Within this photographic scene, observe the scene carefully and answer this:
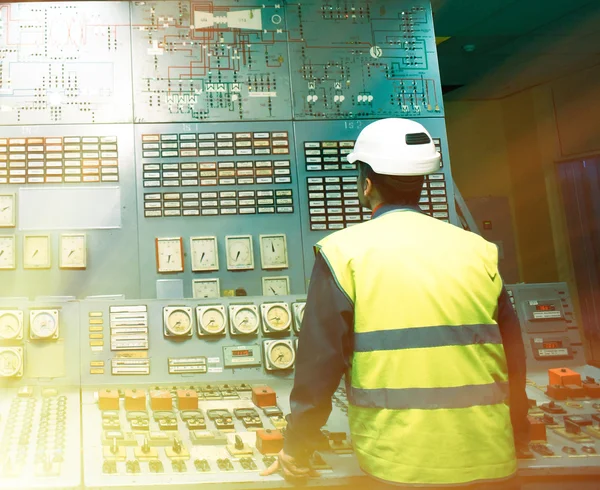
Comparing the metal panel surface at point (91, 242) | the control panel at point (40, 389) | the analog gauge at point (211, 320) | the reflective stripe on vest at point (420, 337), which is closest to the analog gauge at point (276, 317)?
the analog gauge at point (211, 320)

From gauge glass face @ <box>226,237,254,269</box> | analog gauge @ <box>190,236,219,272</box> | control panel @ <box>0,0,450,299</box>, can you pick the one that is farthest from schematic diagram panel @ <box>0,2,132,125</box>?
gauge glass face @ <box>226,237,254,269</box>

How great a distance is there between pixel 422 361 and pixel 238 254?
1.94 metres

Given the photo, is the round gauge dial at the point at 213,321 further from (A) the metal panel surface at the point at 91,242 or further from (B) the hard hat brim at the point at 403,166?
(B) the hard hat brim at the point at 403,166

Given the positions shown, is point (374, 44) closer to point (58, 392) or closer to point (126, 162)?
point (126, 162)

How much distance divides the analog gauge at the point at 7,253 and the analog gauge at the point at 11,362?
0.83m

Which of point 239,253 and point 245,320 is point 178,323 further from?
point 239,253

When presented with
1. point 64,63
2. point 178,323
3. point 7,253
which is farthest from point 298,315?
point 64,63

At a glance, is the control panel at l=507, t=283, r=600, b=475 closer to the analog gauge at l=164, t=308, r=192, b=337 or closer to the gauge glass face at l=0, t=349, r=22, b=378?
the analog gauge at l=164, t=308, r=192, b=337

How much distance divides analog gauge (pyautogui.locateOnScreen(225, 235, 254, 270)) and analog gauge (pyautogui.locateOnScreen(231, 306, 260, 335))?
0.67m

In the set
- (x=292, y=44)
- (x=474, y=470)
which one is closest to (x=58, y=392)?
(x=474, y=470)

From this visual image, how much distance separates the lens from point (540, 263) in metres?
7.01

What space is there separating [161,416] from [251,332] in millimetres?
686

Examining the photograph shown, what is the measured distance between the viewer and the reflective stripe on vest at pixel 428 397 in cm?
158

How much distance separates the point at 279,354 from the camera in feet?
8.87
